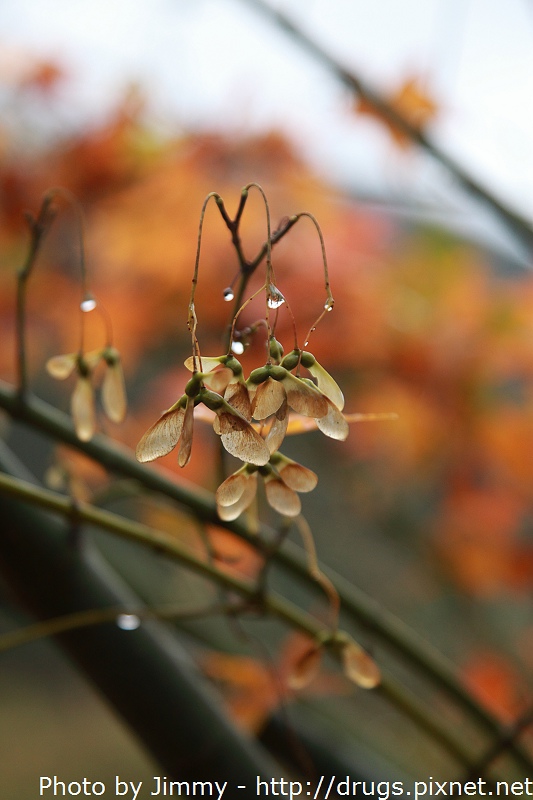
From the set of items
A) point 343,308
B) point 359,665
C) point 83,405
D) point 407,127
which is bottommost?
point 359,665

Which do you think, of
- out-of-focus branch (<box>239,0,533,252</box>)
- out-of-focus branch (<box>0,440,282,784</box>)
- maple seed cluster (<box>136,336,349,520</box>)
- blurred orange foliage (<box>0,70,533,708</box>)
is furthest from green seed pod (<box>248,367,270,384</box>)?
blurred orange foliage (<box>0,70,533,708</box>)

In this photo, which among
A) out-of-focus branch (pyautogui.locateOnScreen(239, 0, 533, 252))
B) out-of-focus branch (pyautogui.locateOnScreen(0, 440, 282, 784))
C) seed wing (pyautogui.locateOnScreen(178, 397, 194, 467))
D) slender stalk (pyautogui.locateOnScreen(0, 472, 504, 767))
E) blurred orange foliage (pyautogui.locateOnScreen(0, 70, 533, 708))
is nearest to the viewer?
seed wing (pyautogui.locateOnScreen(178, 397, 194, 467))

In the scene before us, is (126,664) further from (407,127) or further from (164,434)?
(407,127)

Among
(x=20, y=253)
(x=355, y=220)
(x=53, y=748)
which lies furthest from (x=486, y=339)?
(x=53, y=748)

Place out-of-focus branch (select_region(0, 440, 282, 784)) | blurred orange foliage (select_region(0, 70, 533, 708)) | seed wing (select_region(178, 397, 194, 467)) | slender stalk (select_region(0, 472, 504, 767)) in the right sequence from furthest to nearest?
blurred orange foliage (select_region(0, 70, 533, 708)) → out-of-focus branch (select_region(0, 440, 282, 784)) → slender stalk (select_region(0, 472, 504, 767)) → seed wing (select_region(178, 397, 194, 467))

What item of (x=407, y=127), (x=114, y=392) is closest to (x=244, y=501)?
(x=114, y=392)

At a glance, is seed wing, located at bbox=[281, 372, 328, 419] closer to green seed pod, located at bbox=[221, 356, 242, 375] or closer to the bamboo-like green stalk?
green seed pod, located at bbox=[221, 356, 242, 375]

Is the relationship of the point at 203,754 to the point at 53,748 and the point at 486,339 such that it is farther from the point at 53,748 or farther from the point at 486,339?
the point at 53,748
